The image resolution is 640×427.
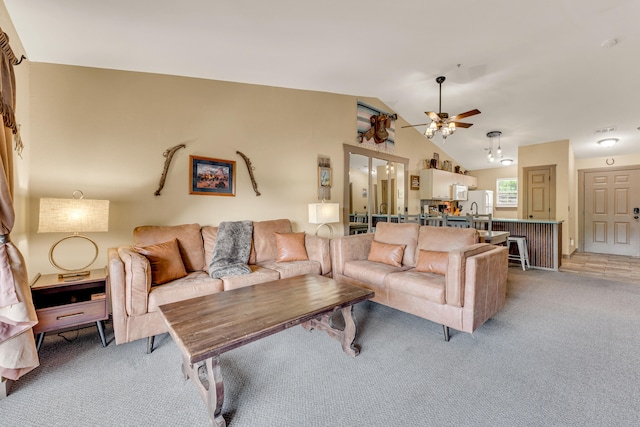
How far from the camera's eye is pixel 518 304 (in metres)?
3.10

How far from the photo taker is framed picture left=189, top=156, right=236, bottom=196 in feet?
10.6

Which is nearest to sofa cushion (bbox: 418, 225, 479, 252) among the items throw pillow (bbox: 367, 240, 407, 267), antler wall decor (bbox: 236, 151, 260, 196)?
→ throw pillow (bbox: 367, 240, 407, 267)

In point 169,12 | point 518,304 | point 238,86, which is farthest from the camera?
point 238,86

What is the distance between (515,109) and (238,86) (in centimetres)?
447

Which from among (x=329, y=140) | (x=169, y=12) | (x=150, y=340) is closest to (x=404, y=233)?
(x=329, y=140)

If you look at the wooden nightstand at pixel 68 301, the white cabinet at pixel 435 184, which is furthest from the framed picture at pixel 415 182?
the wooden nightstand at pixel 68 301

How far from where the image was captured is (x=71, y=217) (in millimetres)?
2213

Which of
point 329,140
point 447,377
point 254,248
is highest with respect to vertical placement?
point 329,140

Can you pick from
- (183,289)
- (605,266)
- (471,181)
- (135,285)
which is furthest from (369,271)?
(471,181)

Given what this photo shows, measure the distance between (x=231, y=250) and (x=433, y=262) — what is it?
2.15 metres

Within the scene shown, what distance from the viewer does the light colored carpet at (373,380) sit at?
4.83 feet

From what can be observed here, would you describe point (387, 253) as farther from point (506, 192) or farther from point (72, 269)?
point (506, 192)

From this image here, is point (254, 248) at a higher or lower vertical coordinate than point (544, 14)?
Result: lower

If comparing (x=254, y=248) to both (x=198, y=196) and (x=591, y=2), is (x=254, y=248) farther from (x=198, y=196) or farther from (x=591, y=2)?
(x=591, y=2)
